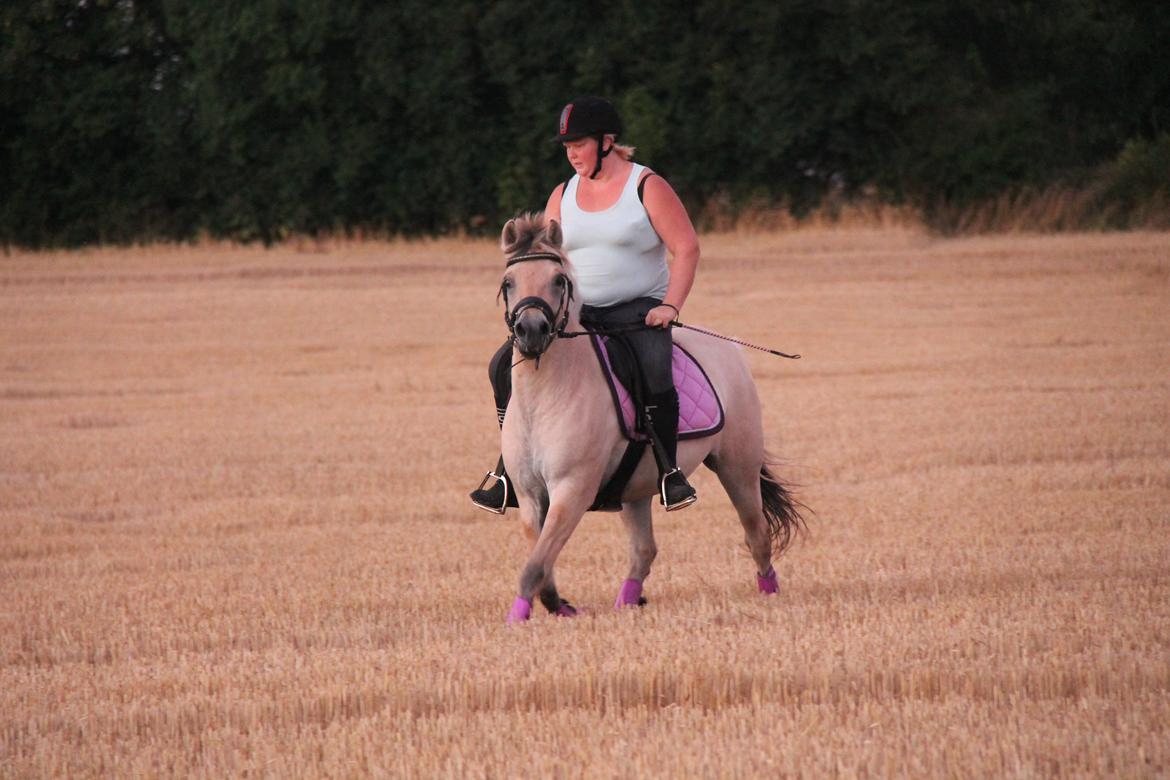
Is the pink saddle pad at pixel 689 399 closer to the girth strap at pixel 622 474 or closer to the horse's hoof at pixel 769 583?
the girth strap at pixel 622 474

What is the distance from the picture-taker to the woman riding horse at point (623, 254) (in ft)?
26.6

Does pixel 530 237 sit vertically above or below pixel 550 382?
above

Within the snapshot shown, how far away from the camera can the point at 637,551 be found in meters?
8.82

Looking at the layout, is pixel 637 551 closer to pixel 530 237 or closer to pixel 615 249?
pixel 615 249

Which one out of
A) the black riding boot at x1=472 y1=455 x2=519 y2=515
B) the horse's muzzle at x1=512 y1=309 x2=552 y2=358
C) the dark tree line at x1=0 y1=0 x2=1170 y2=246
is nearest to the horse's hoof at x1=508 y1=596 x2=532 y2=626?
the black riding boot at x1=472 y1=455 x2=519 y2=515

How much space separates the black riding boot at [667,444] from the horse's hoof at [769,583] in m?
1.17

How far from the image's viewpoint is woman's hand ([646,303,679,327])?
8.10 meters

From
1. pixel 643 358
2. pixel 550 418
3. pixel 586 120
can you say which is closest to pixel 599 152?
pixel 586 120

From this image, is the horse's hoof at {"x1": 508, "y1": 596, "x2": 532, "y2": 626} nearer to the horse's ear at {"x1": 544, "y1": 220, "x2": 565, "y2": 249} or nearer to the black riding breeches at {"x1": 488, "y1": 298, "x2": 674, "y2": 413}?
the black riding breeches at {"x1": 488, "y1": 298, "x2": 674, "y2": 413}

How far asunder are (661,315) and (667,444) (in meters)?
0.66

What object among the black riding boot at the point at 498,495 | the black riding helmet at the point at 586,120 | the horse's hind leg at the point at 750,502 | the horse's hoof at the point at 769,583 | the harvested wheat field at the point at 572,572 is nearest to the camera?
the harvested wheat field at the point at 572,572

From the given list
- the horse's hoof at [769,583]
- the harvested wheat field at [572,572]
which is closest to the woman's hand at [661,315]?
the harvested wheat field at [572,572]

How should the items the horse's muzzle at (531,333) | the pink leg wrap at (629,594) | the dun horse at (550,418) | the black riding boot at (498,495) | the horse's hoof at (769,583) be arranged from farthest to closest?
the horse's hoof at (769,583), the pink leg wrap at (629,594), the black riding boot at (498,495), the dun horse at (550,418), the horse's muzzle at (531,333)

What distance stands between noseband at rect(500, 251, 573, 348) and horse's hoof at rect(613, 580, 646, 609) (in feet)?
5.27
